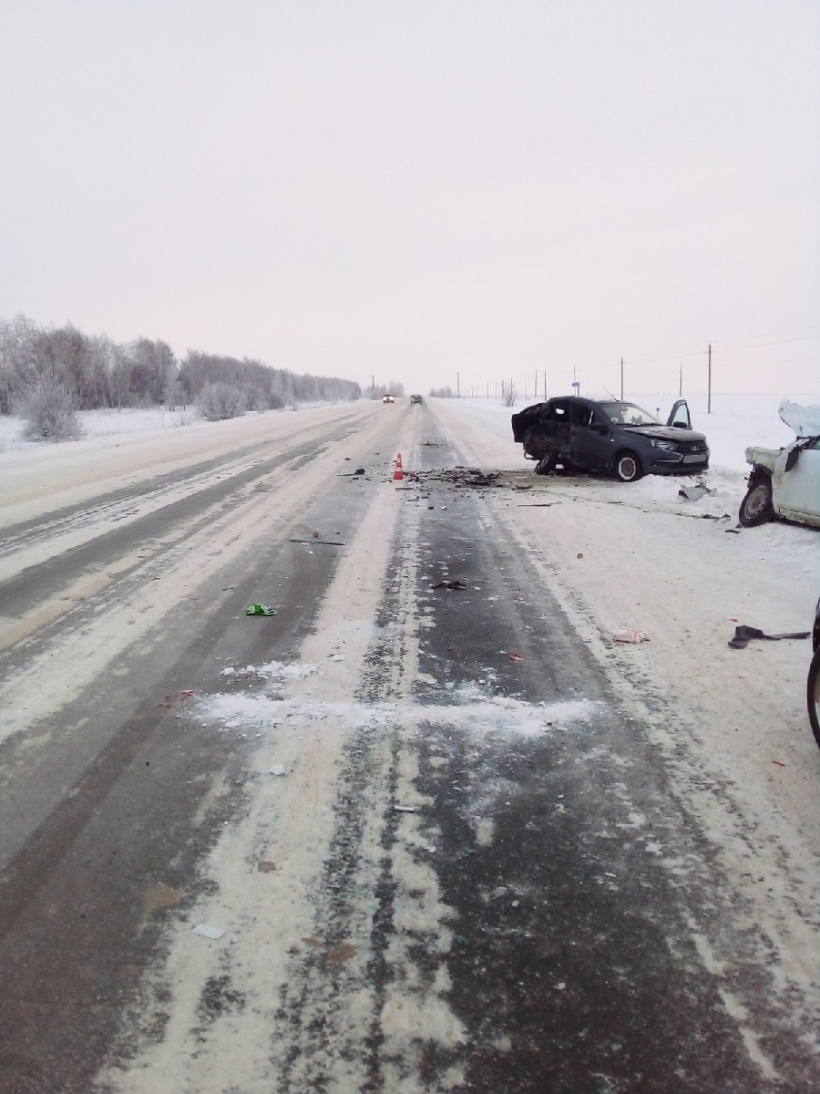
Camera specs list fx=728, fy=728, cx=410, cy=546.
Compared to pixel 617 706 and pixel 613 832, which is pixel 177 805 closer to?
pixel 613 832

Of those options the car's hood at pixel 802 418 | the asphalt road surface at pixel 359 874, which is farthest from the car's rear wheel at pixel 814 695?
the car's hood at pixel 802 418

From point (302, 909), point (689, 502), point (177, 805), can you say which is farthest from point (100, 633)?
point (689, 502)

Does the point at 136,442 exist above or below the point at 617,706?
above

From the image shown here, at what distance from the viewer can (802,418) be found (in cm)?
901

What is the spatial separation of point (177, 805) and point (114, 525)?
23.7ft

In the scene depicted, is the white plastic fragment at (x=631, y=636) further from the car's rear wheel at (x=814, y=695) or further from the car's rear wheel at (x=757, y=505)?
the car's rear wheel at (x=757, y=505)

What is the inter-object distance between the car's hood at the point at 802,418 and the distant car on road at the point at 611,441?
13.4ft

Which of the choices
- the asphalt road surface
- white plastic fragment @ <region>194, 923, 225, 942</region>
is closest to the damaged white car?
the asphalt road surface

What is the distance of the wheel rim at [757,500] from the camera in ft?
31.0

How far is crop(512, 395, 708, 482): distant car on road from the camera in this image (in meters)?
13.5

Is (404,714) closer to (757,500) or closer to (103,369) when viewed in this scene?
(757,500)

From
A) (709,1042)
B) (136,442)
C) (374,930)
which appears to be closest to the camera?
(709,1042)

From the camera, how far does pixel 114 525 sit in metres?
9.66

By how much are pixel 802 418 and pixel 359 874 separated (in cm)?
853
